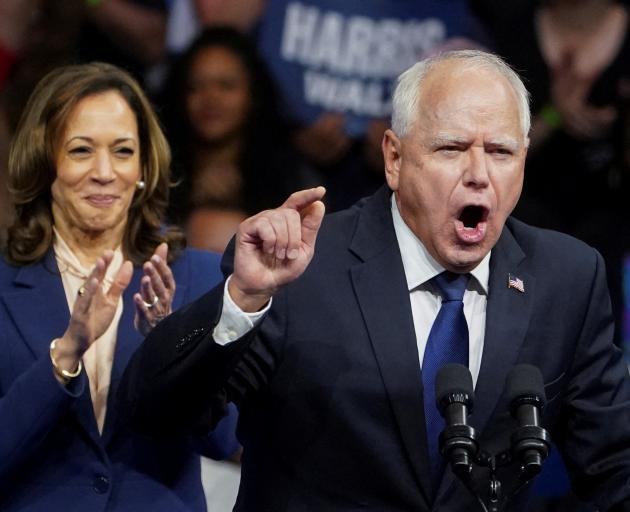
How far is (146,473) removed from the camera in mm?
3189

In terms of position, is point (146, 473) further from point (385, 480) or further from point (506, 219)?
point (506, 219)

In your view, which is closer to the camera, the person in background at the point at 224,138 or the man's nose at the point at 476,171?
the man's nose at the point at 476,171

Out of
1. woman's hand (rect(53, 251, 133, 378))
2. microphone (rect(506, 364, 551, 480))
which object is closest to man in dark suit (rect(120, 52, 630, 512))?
woman's hand (rect(53, 251, 133, 378))

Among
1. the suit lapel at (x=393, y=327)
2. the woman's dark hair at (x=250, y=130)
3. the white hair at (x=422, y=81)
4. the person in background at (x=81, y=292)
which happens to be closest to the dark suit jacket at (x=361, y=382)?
the suit lapel at (x=393, y=327)

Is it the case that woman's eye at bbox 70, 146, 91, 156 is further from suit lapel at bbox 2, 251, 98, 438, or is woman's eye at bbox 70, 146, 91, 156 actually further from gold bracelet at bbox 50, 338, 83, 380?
gold bracelet at bbox 50, 338, 83, 380

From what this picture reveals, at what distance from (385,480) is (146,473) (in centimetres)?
74

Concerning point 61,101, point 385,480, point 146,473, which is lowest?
point 146,473

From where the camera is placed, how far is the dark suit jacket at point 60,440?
9.85 ft

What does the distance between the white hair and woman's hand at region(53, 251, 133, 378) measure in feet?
2.19

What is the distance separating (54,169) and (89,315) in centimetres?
59

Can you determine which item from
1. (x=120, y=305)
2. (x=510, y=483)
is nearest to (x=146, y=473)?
(x=120, y=305)

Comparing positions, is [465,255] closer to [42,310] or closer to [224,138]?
[42,310]

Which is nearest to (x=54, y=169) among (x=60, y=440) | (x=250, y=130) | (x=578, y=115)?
(x=60, y=440)

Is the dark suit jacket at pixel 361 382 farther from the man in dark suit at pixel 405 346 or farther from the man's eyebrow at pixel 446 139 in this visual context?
the man's eyebrow at pixel 446 139
